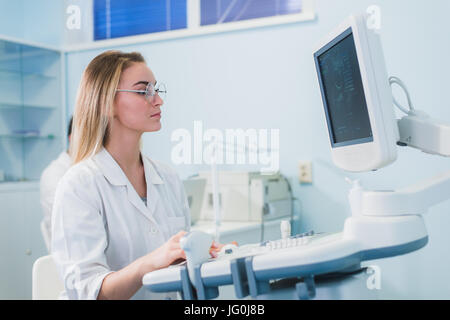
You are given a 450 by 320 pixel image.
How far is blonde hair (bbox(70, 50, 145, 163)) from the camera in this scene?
3.61ft

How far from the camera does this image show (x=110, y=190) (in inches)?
42.4

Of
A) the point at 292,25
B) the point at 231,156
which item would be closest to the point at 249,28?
the point at 292,25

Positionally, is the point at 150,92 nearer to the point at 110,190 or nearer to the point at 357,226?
the point at 110,190

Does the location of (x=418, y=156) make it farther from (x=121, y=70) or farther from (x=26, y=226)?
(x=26, y=226)

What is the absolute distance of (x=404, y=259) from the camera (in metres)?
2.07

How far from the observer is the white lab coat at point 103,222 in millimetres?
953

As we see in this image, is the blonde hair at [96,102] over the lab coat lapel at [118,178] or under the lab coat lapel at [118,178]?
over

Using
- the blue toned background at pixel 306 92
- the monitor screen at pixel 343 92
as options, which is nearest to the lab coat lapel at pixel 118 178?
the monitor screen at pixel 343 92

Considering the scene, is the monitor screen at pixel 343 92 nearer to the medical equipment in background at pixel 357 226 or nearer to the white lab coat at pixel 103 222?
the medical equipment in background at pixel 357 226

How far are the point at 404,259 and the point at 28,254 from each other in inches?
79.6

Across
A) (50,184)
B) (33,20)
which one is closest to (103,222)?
(50,184)

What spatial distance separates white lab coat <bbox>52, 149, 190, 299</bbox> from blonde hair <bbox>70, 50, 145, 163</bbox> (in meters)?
0.04

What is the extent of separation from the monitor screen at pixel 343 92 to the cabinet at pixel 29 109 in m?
2.42

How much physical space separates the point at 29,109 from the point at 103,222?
2.33 metres
